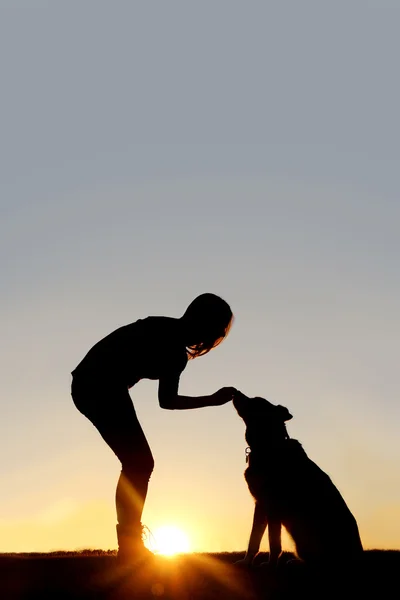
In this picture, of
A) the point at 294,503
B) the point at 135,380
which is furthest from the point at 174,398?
the point at 294,503

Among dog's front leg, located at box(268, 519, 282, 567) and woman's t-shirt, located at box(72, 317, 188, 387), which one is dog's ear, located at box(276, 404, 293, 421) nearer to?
dog's front leg, located at box(268, 519, 282, 567)

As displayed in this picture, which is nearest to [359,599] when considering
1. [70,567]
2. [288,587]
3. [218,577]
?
[288,587]

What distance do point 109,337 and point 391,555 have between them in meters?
3.87

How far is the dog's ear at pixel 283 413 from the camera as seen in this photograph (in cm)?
761

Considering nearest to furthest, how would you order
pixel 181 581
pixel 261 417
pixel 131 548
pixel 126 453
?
pixel 181 581, pixel 131 548, pixel 126 453, pixel 261 417

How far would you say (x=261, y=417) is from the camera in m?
7.58

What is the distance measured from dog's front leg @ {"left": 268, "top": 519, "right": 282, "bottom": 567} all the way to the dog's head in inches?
35.0

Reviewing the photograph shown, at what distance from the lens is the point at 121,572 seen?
215 inches

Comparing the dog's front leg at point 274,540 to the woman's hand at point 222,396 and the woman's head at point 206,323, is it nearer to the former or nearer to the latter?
the woman's hand at point 222,396

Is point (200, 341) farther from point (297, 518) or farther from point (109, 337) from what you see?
point (297, 518)

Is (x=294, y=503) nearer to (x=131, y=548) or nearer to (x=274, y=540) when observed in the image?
(x=274, y=540)

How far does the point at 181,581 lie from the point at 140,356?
2.08m

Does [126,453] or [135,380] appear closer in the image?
[126,453]

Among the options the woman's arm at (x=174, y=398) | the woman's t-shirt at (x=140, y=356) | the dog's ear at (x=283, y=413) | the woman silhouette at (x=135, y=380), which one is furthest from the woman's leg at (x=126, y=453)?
the dog's ear at (x=283, y=413)
